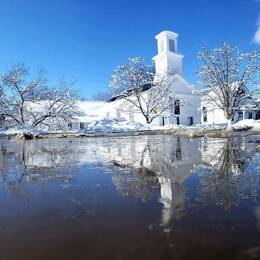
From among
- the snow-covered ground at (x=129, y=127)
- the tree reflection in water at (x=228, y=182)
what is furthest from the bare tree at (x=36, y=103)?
the tree reflection in water at (x=228, y=182)

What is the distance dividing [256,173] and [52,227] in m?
4.07

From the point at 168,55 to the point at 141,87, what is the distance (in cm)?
842

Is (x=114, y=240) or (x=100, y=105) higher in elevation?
(x=100, y=105)

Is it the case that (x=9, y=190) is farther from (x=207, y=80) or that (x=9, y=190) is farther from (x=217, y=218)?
(x=207, y=80)

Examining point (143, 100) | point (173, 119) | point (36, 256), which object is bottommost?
point (36, 256)

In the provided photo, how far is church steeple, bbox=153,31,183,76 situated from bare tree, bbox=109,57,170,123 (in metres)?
3.32

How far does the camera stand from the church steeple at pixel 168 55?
158 feet

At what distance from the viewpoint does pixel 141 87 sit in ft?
147

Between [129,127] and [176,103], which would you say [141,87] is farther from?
[129,127]

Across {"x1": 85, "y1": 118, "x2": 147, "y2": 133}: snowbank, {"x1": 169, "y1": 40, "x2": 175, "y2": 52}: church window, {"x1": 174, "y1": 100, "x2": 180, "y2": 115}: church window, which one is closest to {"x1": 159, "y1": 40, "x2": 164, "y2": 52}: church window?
{"x1": 169, "y1": 40, "x2": 175, "y2": 52}: church window

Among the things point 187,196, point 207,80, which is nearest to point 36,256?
point 187,196

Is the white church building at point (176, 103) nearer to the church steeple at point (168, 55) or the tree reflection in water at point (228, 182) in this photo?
the church steeple at point (168, 55)

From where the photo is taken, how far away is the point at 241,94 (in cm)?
3778

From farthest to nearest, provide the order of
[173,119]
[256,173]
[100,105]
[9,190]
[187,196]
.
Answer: [100,105]
[173,119]
[256,173]
[9,190]
[187,196]
